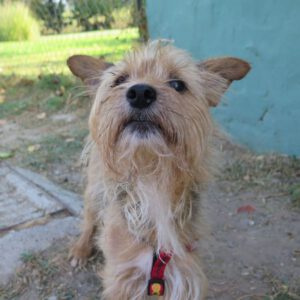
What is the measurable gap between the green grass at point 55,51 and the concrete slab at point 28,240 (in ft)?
15.4

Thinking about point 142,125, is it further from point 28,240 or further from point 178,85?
point 28,240

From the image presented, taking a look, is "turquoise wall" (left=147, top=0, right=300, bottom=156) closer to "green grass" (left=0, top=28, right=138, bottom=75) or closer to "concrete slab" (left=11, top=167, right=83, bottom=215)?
"concrete slab" (left=11, top=167, right=83, bottom=215)

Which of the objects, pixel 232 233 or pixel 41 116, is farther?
pixel 41 116

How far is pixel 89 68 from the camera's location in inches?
113

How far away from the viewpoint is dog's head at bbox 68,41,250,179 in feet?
7.35

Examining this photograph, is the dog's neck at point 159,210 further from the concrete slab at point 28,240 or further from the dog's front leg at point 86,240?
the concrete slab at point 28,240

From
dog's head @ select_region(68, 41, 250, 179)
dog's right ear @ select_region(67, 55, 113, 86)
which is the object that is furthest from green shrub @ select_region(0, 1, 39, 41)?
dog's head @ select_region(68, 41, 250, 179)

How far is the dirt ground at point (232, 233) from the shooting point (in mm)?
3273

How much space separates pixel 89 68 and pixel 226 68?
0.80m

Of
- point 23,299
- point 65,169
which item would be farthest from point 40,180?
point 23,299

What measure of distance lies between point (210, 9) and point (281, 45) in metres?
1.01

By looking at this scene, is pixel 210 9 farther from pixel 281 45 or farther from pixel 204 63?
pixel 204 63

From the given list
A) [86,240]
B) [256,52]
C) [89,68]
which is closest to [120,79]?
[89,68]

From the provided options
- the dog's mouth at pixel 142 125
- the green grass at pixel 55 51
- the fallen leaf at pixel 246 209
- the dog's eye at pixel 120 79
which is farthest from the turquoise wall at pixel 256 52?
the green grass at pixel 55 51
